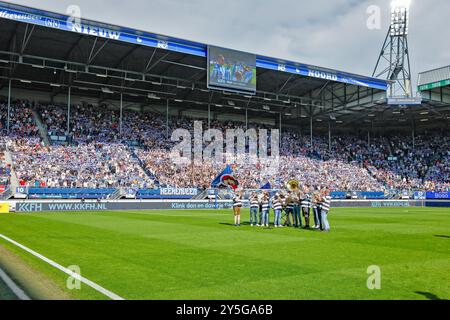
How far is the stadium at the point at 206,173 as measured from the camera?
29.6 feet

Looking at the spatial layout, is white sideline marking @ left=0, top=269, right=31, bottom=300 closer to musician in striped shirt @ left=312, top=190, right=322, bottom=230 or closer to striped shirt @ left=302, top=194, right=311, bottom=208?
musician in striped shirt @ left=312, top=190, right=322, bottom=230

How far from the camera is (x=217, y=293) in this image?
7.30 metres

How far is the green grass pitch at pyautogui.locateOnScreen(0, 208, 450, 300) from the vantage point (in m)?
7.52

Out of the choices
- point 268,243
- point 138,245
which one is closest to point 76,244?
point 138,245

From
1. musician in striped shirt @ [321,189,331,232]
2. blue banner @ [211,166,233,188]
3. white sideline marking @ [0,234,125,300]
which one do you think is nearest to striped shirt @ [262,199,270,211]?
musician in striped shirt @ [321,189,331,232]

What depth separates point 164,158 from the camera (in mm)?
47906

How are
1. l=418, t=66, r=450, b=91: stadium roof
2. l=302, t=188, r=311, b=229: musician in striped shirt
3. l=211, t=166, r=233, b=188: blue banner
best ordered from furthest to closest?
l=418, t=66, r=450, b=91: stadium roof < l=211, t=166, r=233, b=188: blue banner < l=302, t=188, r=311, b=229: musician in striped shirt

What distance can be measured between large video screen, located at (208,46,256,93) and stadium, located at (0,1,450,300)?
146mm

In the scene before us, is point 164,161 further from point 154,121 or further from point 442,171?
point 442,171

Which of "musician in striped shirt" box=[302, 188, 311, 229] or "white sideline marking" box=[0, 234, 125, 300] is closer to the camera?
"white sideline marking" box=[0, 234, 125, 300]

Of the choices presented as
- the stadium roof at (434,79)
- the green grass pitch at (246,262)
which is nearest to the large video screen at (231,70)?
the stadium roof at (434,79)

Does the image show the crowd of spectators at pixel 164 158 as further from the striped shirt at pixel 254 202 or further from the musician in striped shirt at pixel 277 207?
the musician in striped shirt at pixel 277 207

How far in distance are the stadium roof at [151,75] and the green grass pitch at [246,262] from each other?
81.4ft

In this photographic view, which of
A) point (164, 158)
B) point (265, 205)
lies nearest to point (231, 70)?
point (164, 158)
